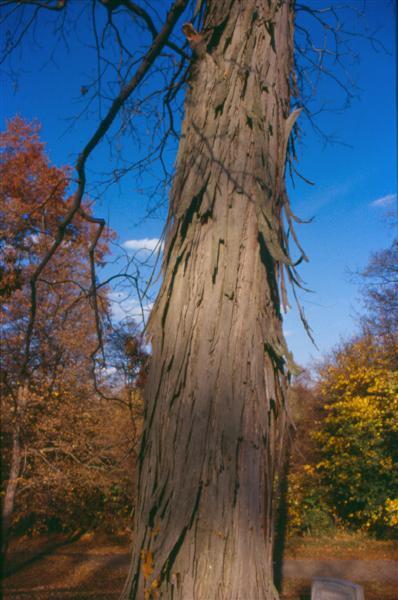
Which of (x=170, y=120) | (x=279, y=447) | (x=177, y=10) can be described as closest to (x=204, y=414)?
(x=279, y=447)

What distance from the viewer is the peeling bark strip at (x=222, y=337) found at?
1.38 meters

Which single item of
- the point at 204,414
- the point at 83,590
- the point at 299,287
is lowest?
the point at 83,590

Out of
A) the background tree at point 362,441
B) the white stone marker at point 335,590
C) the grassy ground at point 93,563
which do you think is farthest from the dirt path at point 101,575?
the white stone marker at point 335,590

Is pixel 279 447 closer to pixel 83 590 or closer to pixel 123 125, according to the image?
pixel 123 125

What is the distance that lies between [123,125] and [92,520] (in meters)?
13.6

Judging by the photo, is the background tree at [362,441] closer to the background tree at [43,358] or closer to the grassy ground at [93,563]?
the grassy ground at [93,563]

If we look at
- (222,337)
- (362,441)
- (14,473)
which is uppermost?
(222,337)

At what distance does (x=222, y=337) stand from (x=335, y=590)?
6.29m

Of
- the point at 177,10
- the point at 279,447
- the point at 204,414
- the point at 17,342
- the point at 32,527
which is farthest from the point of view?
the point at 32,527

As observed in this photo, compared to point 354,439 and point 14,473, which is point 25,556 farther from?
point 354,439

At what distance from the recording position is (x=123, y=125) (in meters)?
2.80

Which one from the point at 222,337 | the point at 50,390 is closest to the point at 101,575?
the point at 50,390

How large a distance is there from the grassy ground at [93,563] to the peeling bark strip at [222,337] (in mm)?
8010

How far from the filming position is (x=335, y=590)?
607cm
